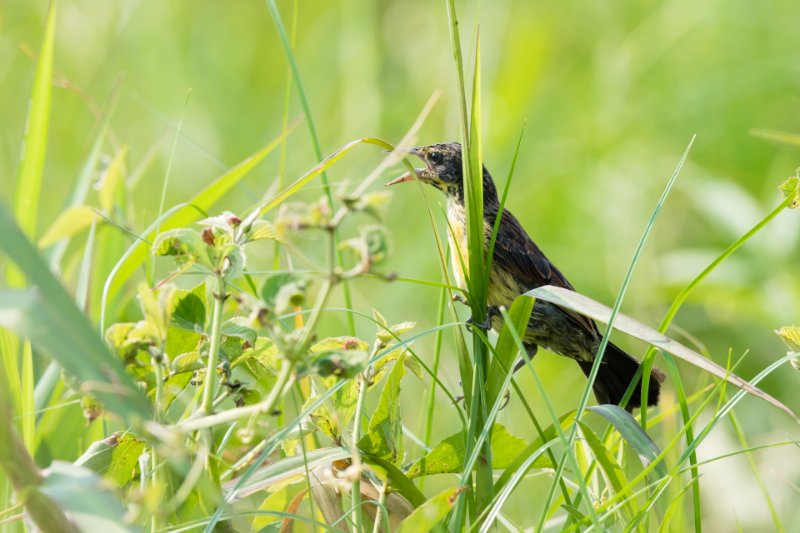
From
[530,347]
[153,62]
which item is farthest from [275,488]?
[153,62]

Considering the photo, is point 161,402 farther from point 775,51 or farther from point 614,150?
point 775,51

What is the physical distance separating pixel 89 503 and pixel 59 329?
0.73ft

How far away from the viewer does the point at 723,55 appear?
693 cm

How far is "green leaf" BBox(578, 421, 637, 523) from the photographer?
72.9 inches

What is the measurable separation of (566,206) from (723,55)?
5.65 ft

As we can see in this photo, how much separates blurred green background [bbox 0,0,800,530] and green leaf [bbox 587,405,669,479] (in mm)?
2672

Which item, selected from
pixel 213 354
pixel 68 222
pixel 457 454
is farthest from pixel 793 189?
pixel 68 222

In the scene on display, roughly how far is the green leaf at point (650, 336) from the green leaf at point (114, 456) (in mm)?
806

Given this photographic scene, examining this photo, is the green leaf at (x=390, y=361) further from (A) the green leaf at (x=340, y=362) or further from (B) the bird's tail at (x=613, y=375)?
(B) the bird's tail at (x=613, y=375)

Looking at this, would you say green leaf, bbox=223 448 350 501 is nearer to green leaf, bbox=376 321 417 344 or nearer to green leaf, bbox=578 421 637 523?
green leaf, bbox=376 321 417 344

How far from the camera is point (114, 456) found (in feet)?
6.04

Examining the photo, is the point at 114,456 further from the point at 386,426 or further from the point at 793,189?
the point at 793,189

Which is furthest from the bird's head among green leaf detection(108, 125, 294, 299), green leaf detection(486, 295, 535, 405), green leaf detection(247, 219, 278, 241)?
green leaf detection(247, 219, 278, 241)

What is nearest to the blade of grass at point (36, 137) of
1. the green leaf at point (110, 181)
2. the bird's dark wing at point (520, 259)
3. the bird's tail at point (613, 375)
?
the green leaf at point (110, 181)
